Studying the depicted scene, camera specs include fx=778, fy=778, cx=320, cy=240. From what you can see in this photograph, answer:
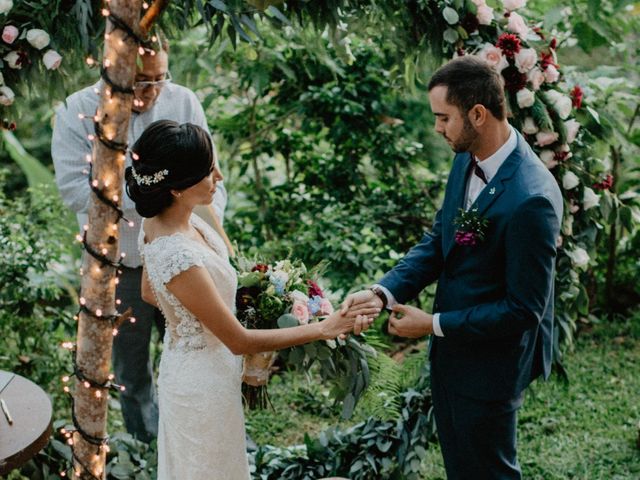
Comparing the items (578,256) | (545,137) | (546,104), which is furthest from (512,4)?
(578,256)

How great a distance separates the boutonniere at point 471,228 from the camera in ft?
8.05

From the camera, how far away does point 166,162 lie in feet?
7.90

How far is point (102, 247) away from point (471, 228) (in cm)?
117

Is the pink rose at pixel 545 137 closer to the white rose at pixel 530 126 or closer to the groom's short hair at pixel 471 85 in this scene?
the white rose at pixel 530 126

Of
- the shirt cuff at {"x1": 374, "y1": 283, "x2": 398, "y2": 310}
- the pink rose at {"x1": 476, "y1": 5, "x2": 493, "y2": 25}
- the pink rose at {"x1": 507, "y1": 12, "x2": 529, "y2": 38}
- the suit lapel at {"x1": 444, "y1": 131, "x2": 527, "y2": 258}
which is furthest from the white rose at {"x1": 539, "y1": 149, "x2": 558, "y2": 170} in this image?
the shirt cuff at {"x1": 374, "y1": 283, "x2": 398, "y2": 310}

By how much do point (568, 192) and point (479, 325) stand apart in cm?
141

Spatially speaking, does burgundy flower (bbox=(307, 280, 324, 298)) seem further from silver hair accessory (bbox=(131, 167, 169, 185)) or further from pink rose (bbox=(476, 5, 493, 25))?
pink rose (bbox=(476, 5, 493, 25))

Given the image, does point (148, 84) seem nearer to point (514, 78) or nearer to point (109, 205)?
point (109, 205)

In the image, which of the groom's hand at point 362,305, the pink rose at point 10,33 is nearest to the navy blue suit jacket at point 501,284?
the groom's hand at point 362,305

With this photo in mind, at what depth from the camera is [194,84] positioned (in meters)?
5.07

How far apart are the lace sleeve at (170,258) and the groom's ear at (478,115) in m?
0.96

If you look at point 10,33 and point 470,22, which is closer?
point 10,33

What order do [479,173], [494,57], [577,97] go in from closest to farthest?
[479,173], [494,57], [577,97]

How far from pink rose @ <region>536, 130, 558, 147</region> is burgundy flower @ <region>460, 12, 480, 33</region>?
0.55 meters
